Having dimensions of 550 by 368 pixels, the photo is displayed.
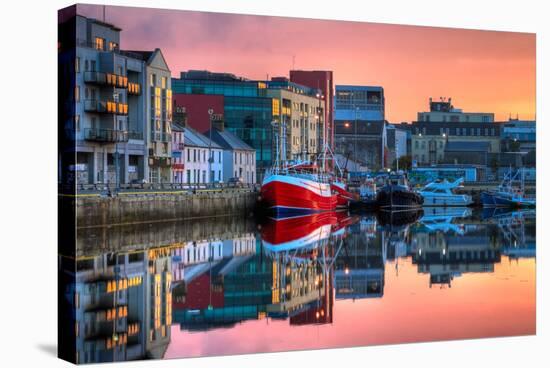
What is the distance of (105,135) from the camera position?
24.5m


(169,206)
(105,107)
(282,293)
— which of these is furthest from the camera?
(169,206)

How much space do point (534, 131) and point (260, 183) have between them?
33.4m

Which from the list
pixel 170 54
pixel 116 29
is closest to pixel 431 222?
pixel 170 54

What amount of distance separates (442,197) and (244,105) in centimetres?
2069

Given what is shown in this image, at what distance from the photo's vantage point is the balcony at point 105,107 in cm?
2119

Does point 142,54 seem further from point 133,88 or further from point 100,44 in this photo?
point 100,44

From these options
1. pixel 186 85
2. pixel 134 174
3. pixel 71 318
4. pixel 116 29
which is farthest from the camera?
pixel 186 85

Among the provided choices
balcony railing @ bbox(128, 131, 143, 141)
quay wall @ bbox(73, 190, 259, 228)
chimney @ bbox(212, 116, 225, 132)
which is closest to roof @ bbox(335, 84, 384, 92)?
quay wall @ bbox(73, 190, 259, 228)

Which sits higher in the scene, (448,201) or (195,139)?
(195,139)

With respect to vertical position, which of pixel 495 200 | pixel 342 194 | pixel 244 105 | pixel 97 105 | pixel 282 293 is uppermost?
pixel 244 105

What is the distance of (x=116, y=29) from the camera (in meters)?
21.1

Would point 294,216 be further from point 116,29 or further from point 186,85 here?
point 116,29

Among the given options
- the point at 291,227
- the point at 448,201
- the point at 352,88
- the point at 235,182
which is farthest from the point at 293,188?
the point at 352,88

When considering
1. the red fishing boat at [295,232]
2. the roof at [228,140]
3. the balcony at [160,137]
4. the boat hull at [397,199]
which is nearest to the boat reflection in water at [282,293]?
the red fishing boat at [295,232]
